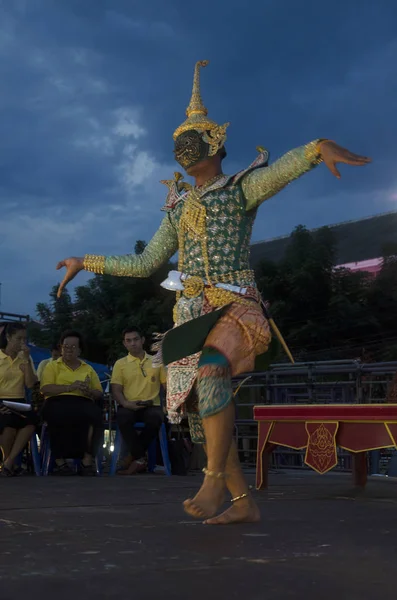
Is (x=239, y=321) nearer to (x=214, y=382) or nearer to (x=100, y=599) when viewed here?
(x=214, y=382)

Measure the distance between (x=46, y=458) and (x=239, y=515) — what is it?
5.13m

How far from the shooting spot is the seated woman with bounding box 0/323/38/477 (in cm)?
784

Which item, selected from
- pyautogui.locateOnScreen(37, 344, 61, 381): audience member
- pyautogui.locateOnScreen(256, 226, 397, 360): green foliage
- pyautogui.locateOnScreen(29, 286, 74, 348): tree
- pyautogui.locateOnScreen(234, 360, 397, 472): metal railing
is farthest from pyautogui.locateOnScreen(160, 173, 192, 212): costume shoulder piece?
pyautogui.locateOnScreen(29, 286, 74, 348): tree

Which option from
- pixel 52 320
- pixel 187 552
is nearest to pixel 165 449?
pixel 187 552

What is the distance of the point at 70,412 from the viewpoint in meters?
7.93

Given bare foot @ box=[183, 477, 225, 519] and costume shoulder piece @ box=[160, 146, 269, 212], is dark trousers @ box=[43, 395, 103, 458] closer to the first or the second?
costume shoulder piece @ box=[160, 146, 269, 212]

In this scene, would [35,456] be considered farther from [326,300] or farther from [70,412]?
[326,300]

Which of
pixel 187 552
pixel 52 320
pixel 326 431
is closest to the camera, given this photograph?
pixel 187 552

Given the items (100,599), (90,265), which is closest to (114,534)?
(100,599)

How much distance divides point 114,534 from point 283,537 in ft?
2.02

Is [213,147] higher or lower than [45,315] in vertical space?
lower

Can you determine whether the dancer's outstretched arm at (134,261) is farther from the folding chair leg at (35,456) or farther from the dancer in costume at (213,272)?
the folding chair leg at (35,456)

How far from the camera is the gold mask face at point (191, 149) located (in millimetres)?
3779

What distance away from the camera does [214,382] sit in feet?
10.9
